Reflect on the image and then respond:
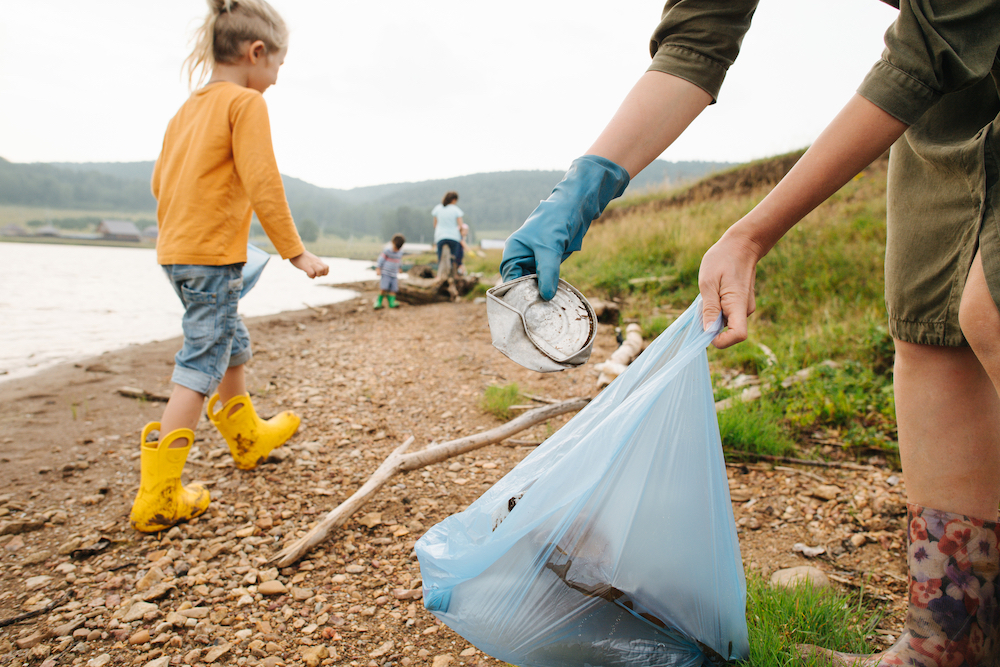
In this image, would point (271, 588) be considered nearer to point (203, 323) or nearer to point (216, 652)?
point (216, 652)

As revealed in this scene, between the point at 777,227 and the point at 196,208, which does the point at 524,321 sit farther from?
the point at 196,208

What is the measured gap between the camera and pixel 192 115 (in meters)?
1.91

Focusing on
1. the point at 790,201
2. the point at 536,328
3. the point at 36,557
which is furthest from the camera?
the point at 36,557

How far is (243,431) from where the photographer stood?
7.13ft

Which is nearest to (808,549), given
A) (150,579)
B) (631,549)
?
(631,549)

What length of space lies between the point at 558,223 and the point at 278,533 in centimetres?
149

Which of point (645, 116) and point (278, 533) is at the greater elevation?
point (645, 116)

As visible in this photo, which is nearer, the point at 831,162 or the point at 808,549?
the point at 831,162

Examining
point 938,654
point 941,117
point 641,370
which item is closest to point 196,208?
point 641,370

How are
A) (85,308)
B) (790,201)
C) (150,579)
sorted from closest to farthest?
(790,201) < (150,579) < (85,308)

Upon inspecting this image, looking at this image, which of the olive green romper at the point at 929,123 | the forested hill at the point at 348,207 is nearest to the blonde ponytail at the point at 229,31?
the olive green romper at the point at 929,123

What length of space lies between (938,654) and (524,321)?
0.98m

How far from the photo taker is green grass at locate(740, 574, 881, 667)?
3.39 ft

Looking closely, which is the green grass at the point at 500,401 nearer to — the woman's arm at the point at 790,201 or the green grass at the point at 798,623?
the green grass at the point at 798,623
